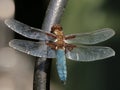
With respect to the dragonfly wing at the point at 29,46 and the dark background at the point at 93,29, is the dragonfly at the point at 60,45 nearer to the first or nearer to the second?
the dragonfly wing at the point at 29,46

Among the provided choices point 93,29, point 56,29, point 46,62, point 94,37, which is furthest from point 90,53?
point 93,29

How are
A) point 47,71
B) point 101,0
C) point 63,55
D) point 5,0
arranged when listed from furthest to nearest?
1. point 101,0
2. point 5,0
3. point 63,55
4. point 47,71

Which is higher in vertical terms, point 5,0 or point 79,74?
point 5,0

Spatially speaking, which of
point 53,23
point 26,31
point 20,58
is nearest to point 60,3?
point 53,23

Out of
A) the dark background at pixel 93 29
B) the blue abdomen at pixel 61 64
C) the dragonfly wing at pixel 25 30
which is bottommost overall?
the dark background at pixel 93 29

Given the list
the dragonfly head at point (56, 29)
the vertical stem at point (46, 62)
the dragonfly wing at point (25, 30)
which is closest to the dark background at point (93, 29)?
the dragonfly wing at point (25, 30)

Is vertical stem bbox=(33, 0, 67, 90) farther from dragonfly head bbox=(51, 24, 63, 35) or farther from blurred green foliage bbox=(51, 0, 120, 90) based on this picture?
blurred green foliage bbox=(51, 0, 120, 90)

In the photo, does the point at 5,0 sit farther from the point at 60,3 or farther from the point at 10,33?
the point at 60,3
